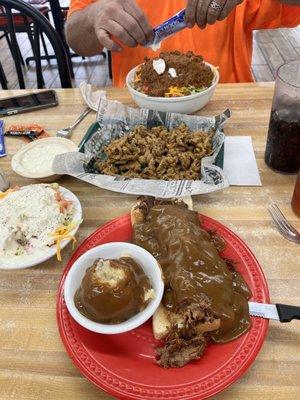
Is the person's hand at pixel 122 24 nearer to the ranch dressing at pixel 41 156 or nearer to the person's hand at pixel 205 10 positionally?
the person's hand at pixel 205 10

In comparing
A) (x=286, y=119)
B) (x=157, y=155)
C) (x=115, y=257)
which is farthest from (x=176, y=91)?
(x=115, y=257)

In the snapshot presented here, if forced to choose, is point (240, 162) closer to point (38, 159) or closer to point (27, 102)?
point (38, 159)

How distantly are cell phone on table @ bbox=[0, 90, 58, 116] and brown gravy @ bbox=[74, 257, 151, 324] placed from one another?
3.16 ft

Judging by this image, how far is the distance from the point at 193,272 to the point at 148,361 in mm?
185

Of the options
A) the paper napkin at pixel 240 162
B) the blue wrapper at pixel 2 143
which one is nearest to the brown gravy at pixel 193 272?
the paper napkin at pixel 240 162

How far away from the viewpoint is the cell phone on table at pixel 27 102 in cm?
147

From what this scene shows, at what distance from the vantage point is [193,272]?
727mm

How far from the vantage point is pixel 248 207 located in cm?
102

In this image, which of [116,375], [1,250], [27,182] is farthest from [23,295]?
[27,182]

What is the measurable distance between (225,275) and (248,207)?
0.34 metres

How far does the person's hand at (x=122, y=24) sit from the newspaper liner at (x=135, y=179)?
284 millimetres

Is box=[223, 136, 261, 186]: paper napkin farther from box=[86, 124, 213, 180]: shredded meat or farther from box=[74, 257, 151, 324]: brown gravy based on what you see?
box=[74, 257, 151, 324]: brown gravy

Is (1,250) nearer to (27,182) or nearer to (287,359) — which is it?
(27,182)

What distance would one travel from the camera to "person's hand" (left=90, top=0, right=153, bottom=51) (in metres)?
1.34
